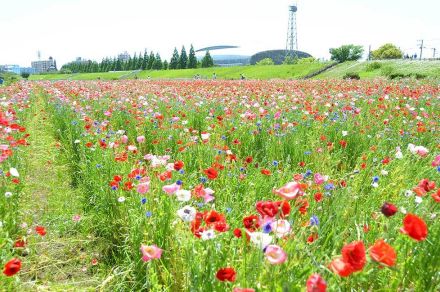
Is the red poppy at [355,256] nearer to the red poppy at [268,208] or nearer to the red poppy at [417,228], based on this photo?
the red poppy at [417,228]

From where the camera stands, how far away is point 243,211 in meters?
2.99

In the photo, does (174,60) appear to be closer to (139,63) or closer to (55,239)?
(139,63)

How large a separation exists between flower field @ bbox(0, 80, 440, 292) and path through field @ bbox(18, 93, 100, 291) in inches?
1.0

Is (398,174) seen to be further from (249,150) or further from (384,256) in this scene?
(384,256)

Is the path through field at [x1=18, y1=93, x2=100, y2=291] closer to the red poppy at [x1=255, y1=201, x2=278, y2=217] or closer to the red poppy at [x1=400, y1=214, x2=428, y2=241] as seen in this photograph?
the red poppy at [x1=255, y1=201, x2=278, y2=217]

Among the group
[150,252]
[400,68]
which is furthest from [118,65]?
[150,252]

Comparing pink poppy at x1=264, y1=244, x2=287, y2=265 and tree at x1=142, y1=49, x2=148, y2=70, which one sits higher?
tree at x1=142, y1=49, x2=148, y2=70

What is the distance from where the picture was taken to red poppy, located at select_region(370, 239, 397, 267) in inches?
45.6

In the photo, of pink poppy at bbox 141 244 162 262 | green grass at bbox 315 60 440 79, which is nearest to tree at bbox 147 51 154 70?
green grass at bbox 315 60 440 79

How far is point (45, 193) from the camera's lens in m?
4.30

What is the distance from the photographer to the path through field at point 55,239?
8.70 ft

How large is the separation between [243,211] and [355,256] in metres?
1.87

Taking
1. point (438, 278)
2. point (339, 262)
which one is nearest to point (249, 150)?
point (438, 278)

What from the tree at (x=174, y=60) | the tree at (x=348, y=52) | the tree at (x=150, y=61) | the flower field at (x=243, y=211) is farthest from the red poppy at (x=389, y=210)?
the tree at (x=150, y=61)
